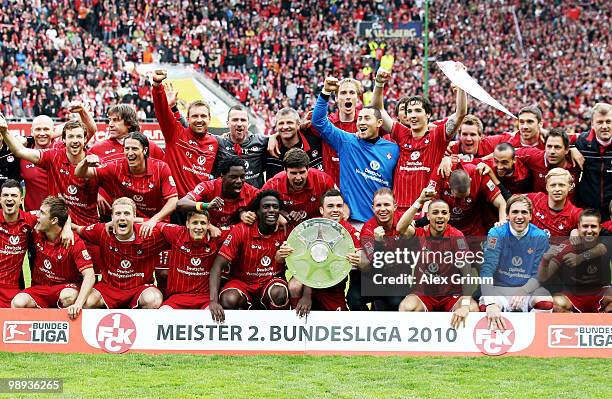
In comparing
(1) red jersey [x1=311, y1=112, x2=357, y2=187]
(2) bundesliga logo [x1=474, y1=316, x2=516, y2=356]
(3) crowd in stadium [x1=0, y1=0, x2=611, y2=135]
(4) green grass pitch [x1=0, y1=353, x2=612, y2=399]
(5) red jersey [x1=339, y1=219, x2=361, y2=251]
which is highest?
(3) crowd in stadium [x1=0, y1=0, x2=611, y2=135]

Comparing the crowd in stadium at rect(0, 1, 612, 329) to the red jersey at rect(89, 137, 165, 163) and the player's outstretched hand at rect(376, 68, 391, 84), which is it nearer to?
the red jersey at rect(89, 137, 165, 163)

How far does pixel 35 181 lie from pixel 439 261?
4119 millimetres

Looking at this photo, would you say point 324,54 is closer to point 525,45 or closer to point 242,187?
point 525,45

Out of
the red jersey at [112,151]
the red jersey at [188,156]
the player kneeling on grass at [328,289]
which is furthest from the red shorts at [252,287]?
the red jersey at [112,151]

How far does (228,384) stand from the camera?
698cm

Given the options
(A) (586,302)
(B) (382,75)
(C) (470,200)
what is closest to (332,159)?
(B) (382,75)

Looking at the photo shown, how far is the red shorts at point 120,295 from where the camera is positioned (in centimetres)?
845

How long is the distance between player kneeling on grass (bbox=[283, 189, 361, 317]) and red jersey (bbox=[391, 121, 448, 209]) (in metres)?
0.93

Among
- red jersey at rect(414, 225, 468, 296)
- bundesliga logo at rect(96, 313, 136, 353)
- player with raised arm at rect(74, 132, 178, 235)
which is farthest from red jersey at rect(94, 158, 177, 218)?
red jersey at rect(414, 225, 468, 296)

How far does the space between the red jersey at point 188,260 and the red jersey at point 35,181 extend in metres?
1.82

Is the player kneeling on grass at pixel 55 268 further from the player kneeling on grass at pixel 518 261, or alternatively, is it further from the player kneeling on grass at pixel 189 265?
the player kneeling on grass at pixel 518 261

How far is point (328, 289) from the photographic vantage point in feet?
28.0

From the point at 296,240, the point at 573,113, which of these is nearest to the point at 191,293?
the point at 296,240

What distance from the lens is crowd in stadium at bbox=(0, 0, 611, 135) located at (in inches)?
1187
